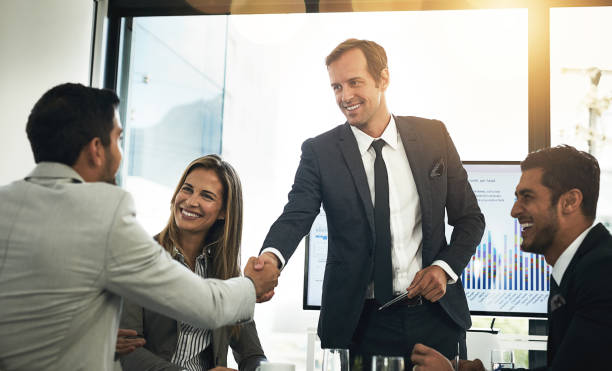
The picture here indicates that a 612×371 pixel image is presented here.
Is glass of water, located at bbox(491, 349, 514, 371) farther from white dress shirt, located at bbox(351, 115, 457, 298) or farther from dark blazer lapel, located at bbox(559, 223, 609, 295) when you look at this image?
white dress shirt, located at bbox(351, 115, 457, 298)

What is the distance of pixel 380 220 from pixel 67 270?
1327 millimetres

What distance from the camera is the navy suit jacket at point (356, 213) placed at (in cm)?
236

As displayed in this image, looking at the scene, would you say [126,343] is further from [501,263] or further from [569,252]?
[501,263]

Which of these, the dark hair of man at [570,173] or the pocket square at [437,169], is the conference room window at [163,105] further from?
the dark hair of man at [570,173]

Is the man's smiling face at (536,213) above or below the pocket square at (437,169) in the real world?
below

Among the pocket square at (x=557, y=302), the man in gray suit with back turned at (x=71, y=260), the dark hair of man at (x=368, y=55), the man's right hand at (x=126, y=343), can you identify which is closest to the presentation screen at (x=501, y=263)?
the dark hair of man at (x=368, y=55)

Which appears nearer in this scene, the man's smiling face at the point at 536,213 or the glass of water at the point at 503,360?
the glass of water at the point at 503,360

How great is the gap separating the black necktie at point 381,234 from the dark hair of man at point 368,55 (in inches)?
12.6

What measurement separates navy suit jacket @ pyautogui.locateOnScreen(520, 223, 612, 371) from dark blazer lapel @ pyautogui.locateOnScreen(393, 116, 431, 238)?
0.67 m

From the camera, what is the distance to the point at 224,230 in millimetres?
2527

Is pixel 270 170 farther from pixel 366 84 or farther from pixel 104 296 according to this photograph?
pixel 104 296

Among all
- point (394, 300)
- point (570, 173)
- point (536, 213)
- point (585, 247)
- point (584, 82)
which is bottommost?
point (394, 300)

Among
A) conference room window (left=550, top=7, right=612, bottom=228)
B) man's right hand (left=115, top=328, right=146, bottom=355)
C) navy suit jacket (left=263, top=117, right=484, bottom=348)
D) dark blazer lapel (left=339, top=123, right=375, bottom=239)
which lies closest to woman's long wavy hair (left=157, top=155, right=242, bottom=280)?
navy suit jacket (left=263, top=117, right=484, bottom=348)

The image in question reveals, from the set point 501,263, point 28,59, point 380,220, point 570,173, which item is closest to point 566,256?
point 570,173
